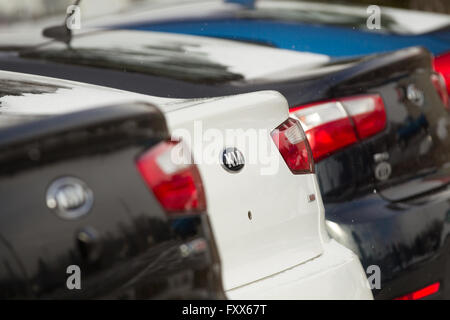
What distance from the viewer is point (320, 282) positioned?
9.39 ft

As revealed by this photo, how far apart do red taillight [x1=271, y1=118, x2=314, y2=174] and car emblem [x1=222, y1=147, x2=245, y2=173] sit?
0.18 metres

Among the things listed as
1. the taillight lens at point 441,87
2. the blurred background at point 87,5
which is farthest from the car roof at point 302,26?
the blurred background at point 87,5

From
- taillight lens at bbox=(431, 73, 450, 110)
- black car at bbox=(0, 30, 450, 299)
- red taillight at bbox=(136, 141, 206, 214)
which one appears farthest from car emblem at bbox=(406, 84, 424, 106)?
red taillight at bbox=(136, 141, 206, 214)

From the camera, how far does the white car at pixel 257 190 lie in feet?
8.71

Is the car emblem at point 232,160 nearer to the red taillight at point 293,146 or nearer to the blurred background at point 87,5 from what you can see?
the red taillight at point 293,146

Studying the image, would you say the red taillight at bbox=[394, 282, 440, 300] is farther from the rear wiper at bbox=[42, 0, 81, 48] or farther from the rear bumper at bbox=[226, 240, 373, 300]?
the rear wiper at bbox=[42, 0, 81, 48]

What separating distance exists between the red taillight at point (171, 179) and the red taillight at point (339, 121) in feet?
3.11

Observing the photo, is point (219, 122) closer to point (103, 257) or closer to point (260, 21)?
point (103, 257)

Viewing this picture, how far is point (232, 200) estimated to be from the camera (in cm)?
270

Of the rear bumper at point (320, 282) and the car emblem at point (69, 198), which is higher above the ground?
the car emblem at point (69, 198)

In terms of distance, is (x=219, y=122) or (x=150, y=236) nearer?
(x=150, y=236)

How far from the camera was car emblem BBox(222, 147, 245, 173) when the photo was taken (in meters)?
2.69

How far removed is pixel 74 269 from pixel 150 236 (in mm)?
Result: 213
